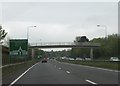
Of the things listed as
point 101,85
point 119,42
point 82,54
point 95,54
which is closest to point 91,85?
point 101,85

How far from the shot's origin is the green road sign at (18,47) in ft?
166

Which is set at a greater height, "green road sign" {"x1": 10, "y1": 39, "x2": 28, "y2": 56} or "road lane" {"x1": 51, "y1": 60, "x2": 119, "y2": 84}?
"green road sign" {"x1": 10, "y1": 39, "x2": 28, "y2": 56}

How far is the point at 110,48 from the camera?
123875 mm

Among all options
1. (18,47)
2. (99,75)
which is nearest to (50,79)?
(99,75)

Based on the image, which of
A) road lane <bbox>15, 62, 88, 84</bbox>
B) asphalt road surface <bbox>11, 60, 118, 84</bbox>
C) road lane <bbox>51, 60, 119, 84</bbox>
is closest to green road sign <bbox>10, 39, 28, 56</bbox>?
road lane <bbox>51, 60, 119, 84</bbox>

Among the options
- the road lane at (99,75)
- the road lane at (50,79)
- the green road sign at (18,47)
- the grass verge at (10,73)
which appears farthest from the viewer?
the green road sign at (18,47)

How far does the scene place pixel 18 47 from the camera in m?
51.8

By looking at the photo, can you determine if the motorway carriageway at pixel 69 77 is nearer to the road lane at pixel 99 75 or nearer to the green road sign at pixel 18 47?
the road lane at pixel 99 75

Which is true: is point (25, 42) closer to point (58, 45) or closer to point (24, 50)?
point (24, 50)

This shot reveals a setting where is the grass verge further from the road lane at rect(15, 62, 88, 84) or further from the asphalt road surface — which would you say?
the road lane at rect(15, 62, 88, 84)

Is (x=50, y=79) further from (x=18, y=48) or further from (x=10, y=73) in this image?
(x=18, y=48)

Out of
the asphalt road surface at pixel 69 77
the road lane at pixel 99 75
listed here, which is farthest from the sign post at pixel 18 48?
the asphalt road surface at pixel 69 77

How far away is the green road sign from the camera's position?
50594 millimetres

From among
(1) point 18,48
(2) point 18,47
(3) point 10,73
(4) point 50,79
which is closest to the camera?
(4) point 50,79
